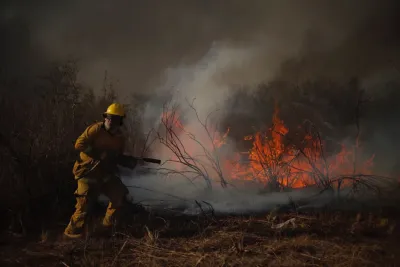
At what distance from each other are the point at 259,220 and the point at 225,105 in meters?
3.30

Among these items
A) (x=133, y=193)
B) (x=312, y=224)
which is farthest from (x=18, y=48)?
(x=312, y=224)

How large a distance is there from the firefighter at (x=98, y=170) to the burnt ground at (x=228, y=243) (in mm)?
293

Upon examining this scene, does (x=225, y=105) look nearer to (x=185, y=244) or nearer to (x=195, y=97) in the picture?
(x=195, y=97)

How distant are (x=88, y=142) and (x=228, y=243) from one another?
257cm

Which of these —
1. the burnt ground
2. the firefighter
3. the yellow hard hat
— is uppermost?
the yellow hard hat

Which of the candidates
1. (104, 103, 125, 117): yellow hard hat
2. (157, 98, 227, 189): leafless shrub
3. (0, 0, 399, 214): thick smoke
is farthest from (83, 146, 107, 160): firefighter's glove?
(0, 0, 399, 214): thick smoke

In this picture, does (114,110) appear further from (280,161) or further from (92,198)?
(280,161)

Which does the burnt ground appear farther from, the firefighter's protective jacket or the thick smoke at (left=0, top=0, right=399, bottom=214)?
the thick smoke at (left=0, top=0, right=399, bottom=214)

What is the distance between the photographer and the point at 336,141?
8.05 metres

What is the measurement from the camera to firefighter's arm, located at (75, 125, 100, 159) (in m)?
5.07

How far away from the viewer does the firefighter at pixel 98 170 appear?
197 inches

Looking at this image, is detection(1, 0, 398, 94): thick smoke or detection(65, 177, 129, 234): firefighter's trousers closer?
detection(65, 177, 129, 234): firefighter's trousers

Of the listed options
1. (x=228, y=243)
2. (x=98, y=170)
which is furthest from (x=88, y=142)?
(x=228, y=243)

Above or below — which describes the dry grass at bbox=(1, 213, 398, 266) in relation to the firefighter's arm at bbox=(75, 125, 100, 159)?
below
